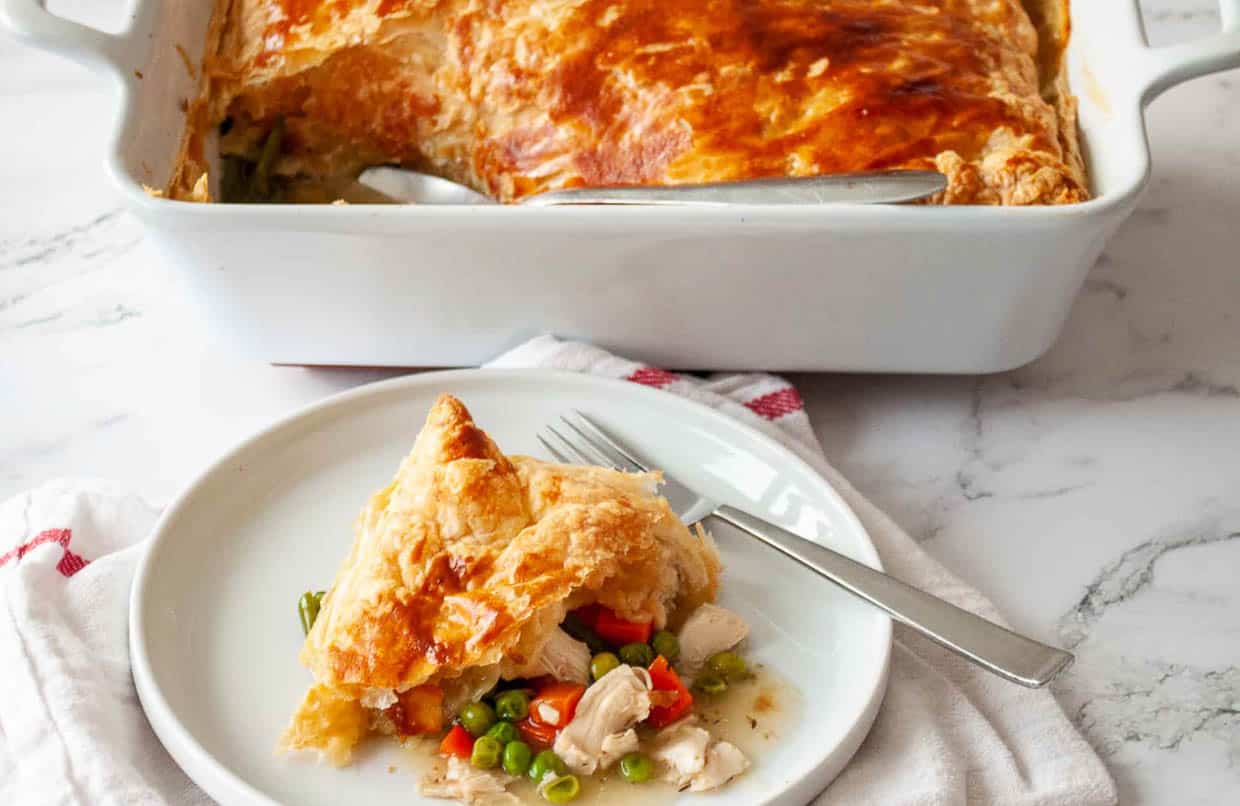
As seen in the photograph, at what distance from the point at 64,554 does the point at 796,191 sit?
59.2 inches

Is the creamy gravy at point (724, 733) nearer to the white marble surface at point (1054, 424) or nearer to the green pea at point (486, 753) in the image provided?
the green pea at point (486, 753)

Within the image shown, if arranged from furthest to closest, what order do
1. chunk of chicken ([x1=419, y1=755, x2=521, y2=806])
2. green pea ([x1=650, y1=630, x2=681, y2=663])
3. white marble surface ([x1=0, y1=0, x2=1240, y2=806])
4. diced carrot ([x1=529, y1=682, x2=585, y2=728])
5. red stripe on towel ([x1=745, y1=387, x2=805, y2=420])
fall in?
red stripe on towel ([x1=745, y1=387, x2=805, y2=420]), white marble surface ([x1=0, y1=0, x2=1240, y2=806]), green pea ([x1=650, y1=630, x2=681, y2=663]), diced carrot ([x1=529, y1=682, x2=585, y2=728]), chunk of chicken ([x1=419, y1=755, x2=521, y2=806])

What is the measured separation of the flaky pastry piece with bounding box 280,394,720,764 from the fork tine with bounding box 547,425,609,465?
0.83 feet

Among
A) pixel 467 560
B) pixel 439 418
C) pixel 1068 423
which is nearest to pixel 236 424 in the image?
pixel 439 418

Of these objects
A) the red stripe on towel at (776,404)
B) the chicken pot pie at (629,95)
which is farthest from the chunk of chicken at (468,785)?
the chicken pot pie at (629,95)

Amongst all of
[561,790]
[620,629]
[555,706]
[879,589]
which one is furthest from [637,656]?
[879,589]

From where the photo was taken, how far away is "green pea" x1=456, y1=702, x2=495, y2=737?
217 centimetres

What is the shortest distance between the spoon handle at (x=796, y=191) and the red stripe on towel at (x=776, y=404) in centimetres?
40

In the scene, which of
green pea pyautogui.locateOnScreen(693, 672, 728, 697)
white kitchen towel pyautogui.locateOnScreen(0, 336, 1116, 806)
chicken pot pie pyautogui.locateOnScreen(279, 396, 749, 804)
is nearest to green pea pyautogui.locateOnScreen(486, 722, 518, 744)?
chicken pot pie pyautogui.locateOnScreen(279, 396, 749, 804)

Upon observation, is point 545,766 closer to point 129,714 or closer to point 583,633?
point 583,633

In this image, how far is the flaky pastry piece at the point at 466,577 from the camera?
7.08 ft

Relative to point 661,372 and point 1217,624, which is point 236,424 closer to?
point 661,372

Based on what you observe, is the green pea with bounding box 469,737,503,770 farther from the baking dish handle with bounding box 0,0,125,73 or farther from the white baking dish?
the baking dish handle with bounding box 0,0,125,73

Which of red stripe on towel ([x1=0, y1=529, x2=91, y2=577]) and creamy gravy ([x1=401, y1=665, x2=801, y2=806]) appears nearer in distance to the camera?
creamy gravy ([x1=401, y1=665, x2=801, y2=806])
